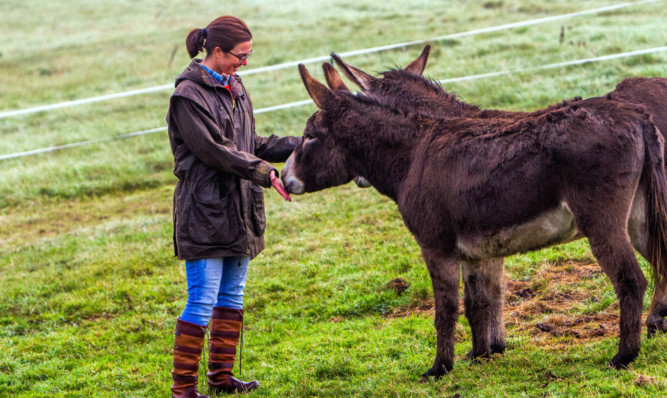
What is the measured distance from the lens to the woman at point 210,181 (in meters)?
5.20

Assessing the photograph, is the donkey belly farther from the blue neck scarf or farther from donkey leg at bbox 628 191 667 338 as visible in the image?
the blue neck scarf

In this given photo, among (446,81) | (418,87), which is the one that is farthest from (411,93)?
(446,81)

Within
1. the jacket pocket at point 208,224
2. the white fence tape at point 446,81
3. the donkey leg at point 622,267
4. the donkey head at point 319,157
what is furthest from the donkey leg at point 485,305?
the white fence tape at point 446,81

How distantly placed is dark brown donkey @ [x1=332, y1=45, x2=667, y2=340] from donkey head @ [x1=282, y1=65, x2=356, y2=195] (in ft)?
0.99

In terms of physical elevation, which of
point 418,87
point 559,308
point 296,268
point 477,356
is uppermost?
point 418,87

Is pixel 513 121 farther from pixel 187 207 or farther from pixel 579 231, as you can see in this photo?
pixel 187 207

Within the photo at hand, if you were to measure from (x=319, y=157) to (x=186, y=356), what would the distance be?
6.08 feet

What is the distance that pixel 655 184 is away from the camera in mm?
4535

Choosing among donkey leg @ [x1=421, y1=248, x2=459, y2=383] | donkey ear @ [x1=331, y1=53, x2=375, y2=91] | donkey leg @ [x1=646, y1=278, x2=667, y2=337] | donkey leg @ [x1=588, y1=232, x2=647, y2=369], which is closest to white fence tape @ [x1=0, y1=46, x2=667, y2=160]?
donkey ear @ [x1=331, y1=53, x2=375, y2=91]

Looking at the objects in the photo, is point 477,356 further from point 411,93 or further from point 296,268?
point 296,268

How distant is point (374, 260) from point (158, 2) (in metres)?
30.5

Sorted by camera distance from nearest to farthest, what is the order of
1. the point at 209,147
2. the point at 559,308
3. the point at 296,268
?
the point at 209,147 < the point at 559,308 < the point at 296,268

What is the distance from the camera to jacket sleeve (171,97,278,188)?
515 centimetres

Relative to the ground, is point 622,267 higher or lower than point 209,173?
lower
